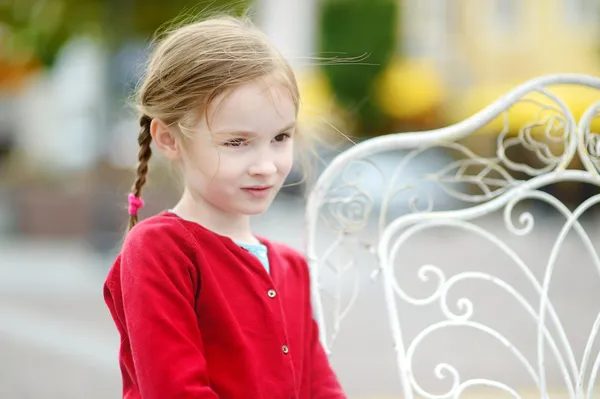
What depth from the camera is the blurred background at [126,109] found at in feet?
18.0

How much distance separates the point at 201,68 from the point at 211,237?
33cm

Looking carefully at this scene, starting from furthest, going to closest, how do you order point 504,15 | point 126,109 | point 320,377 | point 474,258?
1. point 504,15
2. point 474,258
3. point 126,109
4. point 320,377

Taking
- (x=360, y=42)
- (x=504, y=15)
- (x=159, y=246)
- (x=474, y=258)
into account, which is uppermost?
(x=504, y=15)

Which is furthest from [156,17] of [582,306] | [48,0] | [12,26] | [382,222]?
[382,222]

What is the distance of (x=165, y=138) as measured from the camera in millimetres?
2006

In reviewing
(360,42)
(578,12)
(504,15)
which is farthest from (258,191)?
(504,15)

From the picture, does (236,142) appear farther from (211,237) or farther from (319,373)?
(319,373)

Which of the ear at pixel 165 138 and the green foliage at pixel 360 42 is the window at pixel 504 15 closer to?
the green foliage at pixel 360 42

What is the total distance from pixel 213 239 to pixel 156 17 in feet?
32.6

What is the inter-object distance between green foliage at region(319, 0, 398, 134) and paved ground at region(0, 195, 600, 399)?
1007cm

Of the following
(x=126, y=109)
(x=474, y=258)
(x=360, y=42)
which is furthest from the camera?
(x=360, y=42)

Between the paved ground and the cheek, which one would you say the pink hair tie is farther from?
the paved ground

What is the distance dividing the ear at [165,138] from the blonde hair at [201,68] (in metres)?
0.02

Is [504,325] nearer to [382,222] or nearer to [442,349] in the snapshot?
[442,349]
